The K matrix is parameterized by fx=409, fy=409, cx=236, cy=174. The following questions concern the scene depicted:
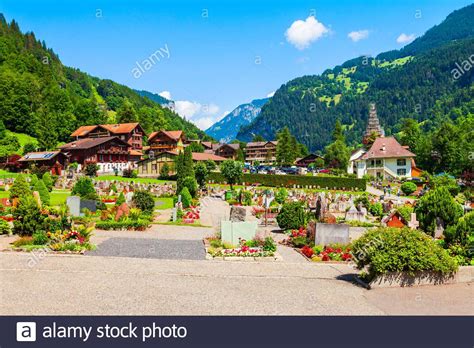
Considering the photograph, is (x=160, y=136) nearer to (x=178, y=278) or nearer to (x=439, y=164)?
(x=439, y=164)

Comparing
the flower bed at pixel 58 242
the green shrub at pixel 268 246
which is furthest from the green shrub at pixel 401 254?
the flower bed at pixel 58 242

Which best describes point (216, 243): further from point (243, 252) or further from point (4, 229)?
point (4, 229)

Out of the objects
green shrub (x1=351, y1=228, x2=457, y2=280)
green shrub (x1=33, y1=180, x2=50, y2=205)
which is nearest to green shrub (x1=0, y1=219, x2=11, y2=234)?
green shrub (x1=33, y1=180, x2=50, y2=205)

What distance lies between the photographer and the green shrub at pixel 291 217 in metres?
24.2

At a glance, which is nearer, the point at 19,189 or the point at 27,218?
the point at 27,218

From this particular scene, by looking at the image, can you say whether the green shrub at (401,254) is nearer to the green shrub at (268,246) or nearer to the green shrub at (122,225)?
the green shrub at (268,246)

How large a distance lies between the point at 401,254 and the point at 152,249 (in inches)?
406

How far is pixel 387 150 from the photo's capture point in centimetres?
7938

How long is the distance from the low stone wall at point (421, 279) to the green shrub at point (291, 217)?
11.4 meters

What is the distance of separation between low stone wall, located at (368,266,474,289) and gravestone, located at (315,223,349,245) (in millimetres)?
5917

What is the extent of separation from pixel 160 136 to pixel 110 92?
110788 millimetres

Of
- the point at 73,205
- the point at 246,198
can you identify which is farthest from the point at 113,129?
the point at 73,205

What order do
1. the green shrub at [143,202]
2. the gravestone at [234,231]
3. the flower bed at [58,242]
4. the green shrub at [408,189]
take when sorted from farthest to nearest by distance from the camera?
the green shrub at [408,189] < the green shrub at [143,202] < the gravestone at [234,231] < the flower bed at [58,242]
